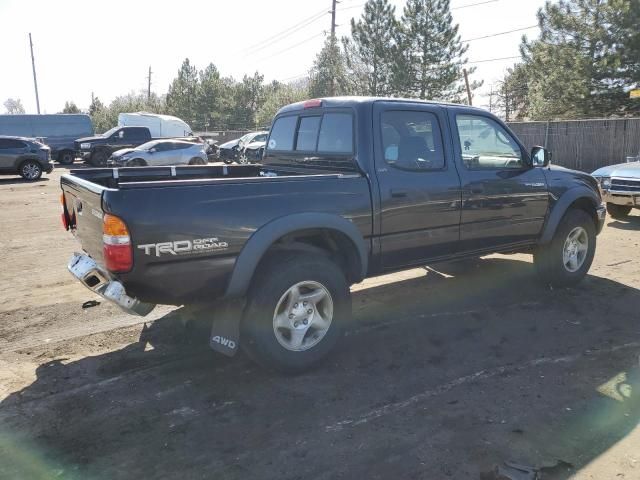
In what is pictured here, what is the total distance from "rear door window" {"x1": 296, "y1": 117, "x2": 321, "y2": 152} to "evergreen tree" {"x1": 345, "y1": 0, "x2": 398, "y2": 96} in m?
32.6

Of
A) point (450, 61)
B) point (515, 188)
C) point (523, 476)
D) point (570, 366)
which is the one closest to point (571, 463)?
point (523, 476)

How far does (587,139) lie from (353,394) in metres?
20.4

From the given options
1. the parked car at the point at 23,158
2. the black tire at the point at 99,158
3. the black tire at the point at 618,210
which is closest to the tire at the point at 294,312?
the black tire at the point at 618,210

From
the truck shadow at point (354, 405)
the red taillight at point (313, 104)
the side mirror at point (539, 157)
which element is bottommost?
the truck shadow at point (354, 405)

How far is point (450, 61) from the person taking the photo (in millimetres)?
35062

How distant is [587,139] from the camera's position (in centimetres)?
2075

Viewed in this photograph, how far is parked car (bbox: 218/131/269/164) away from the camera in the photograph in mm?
26094

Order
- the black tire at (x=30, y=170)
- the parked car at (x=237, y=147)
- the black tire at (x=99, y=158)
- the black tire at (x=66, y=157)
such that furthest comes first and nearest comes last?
1. the black tire at (x=66, y=157)
2. the parked car at (x=237, y=147)
3. the black tire at (x=99, y=158)
4. the black tire at (x=30, y=170)

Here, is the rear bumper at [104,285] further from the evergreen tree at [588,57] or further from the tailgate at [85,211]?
the evergreen tree at [588,57]

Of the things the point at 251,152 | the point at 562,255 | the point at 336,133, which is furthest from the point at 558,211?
the point at 251,152

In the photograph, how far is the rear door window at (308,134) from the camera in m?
4.96

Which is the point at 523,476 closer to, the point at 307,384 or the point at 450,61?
the point at 307,384

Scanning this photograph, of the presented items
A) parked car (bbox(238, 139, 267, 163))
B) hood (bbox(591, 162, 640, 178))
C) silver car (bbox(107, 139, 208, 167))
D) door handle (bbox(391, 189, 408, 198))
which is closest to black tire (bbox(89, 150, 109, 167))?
silver car (bbox(107, 139, 208, 167))

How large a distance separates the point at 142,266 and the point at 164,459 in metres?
1.12
